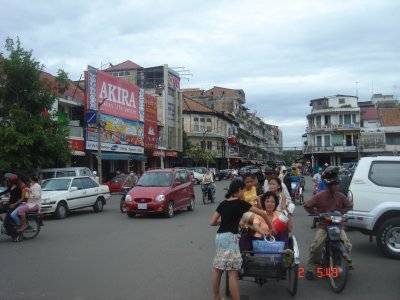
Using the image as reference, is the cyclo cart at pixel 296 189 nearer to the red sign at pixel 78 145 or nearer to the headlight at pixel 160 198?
the headlight at pixel 160 198

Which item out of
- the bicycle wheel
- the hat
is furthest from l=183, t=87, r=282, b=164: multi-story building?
the hat

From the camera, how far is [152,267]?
7.96m

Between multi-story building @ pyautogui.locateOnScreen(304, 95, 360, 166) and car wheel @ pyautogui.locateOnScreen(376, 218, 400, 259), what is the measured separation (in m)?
71.2

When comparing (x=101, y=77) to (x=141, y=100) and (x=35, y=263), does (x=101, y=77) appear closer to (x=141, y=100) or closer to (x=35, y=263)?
(x=141, y=100)

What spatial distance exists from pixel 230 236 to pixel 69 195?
40.5 feet

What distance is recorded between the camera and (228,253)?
5.49 m

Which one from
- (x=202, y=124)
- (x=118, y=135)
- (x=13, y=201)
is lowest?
(x=13, y=201)

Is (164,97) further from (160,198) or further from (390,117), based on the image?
(160,198)

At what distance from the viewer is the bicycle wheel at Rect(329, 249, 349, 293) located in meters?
6.22

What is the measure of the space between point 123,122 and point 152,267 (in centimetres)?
3534

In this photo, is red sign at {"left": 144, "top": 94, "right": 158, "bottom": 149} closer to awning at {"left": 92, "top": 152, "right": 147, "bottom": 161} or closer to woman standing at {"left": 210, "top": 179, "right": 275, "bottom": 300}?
awning at {"left": 92, "top": 152, "right": 147, "bottom": 161}

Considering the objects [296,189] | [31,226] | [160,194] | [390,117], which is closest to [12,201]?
[31,226]

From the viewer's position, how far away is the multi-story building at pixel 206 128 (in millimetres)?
75750

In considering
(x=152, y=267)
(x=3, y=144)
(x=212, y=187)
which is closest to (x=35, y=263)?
(x=152, y=267)
